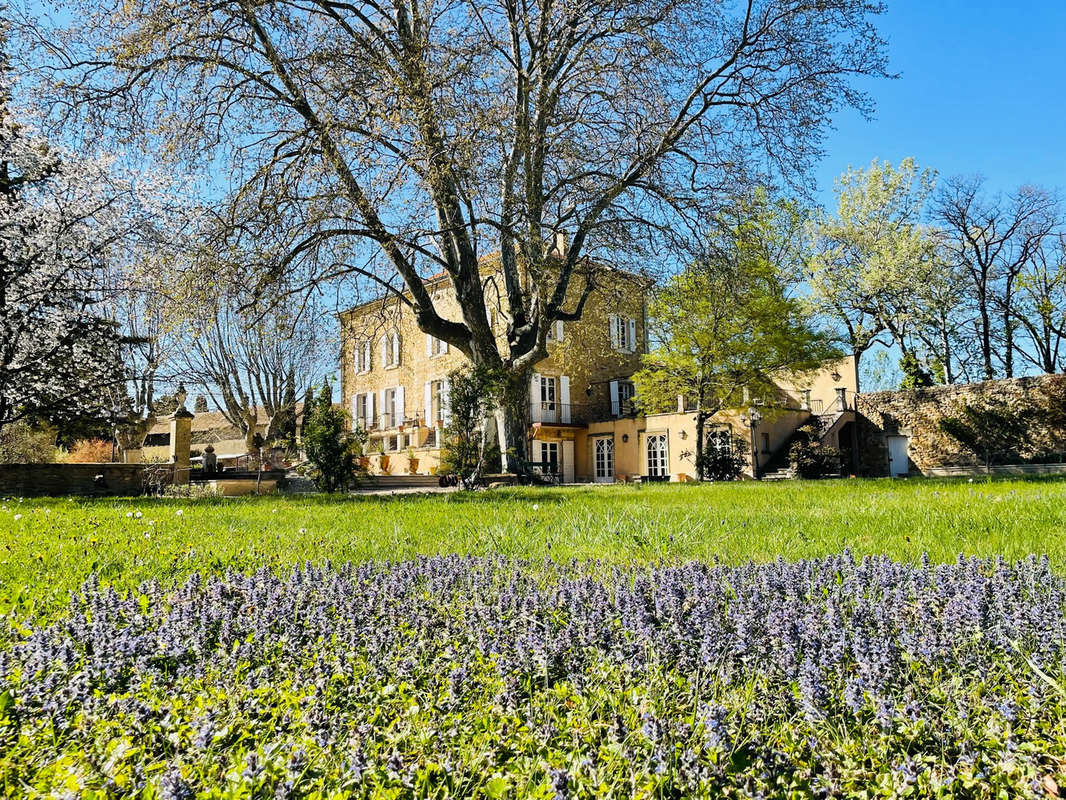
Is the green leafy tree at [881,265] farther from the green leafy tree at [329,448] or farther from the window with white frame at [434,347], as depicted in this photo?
the green leafy tree at [329,448]

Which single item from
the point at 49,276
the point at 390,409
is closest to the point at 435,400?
the point at 390,409

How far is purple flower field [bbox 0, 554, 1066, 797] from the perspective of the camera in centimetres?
137

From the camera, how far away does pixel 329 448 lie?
567 inches

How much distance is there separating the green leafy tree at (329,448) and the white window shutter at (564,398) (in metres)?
15.6

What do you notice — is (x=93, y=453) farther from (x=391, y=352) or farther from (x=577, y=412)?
(x=577, y=412)

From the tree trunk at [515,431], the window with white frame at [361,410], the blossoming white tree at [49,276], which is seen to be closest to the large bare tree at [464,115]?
the tree trunk at [515,431]

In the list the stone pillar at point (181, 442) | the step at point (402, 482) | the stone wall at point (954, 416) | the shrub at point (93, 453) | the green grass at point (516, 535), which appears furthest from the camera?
the shrub at point (93, 453)

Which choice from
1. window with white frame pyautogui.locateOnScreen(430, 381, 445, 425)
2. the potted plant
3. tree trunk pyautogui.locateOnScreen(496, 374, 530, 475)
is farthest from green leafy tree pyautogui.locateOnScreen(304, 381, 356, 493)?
the potted plant

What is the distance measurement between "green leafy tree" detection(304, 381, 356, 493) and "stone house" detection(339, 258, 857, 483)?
917 cm

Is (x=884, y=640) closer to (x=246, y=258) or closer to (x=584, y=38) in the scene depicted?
(x=246, y=258)

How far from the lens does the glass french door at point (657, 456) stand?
2745cm

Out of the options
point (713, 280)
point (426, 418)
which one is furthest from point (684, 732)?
point (426, 418)

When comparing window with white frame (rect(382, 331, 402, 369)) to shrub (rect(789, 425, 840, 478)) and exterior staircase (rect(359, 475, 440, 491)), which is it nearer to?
exterior staircase (rect(359, 475, 440, 491))

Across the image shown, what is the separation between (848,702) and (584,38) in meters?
14.9
